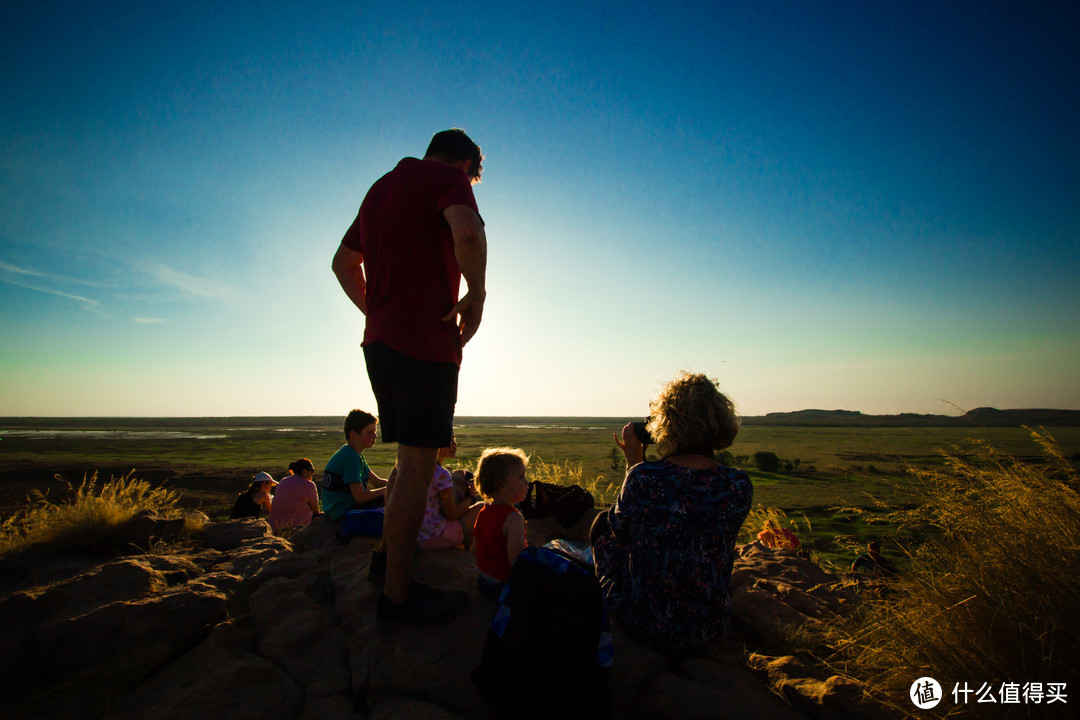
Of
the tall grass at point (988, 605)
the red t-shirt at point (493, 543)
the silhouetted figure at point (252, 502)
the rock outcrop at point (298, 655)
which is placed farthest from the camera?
the silhouetted figure at point (252, 502)

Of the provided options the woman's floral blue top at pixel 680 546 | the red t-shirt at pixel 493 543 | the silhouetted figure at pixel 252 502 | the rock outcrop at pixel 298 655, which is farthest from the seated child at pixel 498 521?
the silhouetted figure at pixel 252 502

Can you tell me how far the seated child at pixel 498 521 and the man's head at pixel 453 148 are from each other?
156cm

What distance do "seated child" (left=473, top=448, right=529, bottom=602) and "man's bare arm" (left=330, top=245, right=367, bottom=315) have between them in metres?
1.13

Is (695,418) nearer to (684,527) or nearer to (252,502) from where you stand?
(684,527)

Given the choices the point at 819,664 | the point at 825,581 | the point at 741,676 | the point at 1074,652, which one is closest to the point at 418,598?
the point at 741,676

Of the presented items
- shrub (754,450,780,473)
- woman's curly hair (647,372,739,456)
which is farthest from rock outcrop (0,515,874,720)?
shrub (754,450,780,473)

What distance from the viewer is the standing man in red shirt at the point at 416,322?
2.02 metres

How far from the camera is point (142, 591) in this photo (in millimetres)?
2592

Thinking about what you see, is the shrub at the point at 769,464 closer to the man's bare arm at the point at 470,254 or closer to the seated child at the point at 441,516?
the seated child at the point at 441,516

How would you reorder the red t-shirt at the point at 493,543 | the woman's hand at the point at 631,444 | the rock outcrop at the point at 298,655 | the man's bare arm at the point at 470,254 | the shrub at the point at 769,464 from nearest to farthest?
the rock outcrop at the point at 298,655, the man's bare arm at the point at 470,254, the red t-shirt at the point at 493,543, the woman's hand at the point at 631,444, the shrub at the point at 769,464

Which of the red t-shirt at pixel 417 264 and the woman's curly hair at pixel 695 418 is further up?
the red t-shirt at pixel 417 264

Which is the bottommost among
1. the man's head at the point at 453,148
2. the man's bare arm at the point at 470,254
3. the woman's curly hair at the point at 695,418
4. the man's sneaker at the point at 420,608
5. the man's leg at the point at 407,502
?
the man's sneaker at the point at 420,608

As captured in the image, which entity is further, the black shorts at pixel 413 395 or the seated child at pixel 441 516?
the seated child at pixel 441 516

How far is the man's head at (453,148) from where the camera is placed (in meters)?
2.36
